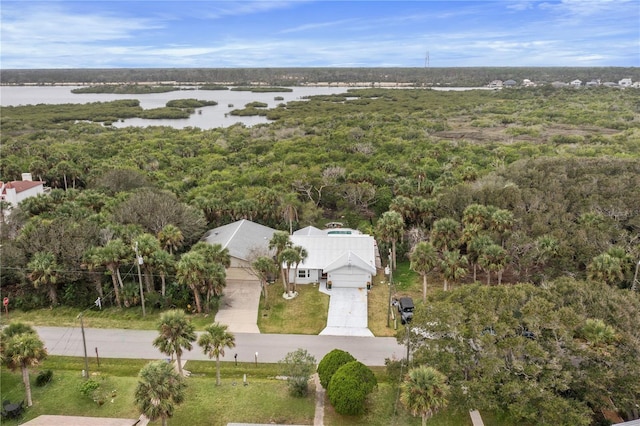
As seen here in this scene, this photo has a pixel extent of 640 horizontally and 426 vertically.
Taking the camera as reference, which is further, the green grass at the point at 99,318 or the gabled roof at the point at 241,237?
the gabled roof at the point at 241,237

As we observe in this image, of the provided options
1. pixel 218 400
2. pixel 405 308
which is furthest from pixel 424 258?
pixel 218 400

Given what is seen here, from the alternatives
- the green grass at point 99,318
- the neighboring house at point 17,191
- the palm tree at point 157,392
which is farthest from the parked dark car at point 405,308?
the neighboring house at point 17,191

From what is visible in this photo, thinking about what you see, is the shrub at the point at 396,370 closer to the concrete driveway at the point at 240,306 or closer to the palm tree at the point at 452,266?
the palm tree at the point at 452,266

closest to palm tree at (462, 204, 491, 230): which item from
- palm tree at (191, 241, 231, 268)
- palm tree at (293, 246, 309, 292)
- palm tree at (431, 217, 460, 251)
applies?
palm tree at (431, 217, 460, 251)

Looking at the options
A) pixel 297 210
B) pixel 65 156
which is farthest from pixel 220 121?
pixel 297 210

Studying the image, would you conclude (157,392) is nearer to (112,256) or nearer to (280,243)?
(112,256)

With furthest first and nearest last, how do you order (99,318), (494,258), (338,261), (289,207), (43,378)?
(289,207), (338,261), (494,258), (99,318), (43,378)
